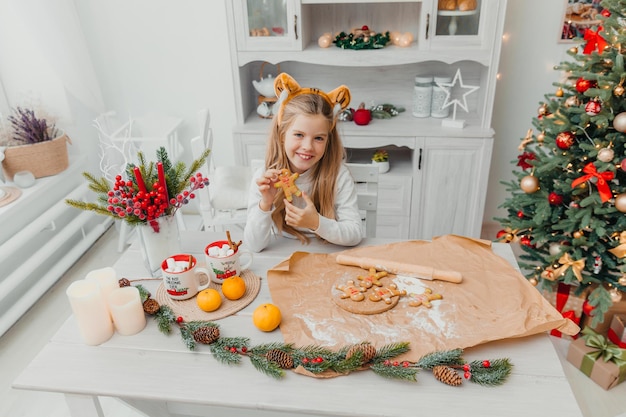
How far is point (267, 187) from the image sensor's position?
1.48m

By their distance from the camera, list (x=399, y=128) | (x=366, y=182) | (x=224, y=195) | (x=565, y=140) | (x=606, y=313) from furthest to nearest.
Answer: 1. (x=399, y=128)
2. (x=224, y=195)
3. (x=606, y=313)
4. (x=565, y=140)
5. (x=366, y=182)

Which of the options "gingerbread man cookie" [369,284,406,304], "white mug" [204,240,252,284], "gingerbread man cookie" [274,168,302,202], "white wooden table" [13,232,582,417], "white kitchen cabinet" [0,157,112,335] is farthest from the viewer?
"white kitchen cabinet" [0,157,112,335]

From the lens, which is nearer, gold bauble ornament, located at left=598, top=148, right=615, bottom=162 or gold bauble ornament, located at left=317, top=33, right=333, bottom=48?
gold bauble ornament, located at left=598, top=148, right=615, bottom=162

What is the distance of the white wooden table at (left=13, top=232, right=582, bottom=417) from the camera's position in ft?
3.23

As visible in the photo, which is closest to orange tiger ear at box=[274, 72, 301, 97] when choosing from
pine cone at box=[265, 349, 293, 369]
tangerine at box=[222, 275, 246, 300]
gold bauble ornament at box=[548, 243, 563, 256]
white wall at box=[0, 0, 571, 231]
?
tangerine at box=[222, 275, 246, 300]

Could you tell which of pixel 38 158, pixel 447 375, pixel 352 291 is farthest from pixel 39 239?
pixel 447 375

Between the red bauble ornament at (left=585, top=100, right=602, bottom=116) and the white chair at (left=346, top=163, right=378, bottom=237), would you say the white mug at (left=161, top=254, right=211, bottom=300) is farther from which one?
the red bauble ornament at (left=585, top=100, right=602, bottom=116)

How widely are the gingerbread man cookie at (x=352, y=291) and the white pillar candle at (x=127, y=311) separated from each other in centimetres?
49

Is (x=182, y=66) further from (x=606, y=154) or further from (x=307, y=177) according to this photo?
(x=606, y=154)

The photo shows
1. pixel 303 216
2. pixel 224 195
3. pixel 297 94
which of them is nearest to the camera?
pixel 303 216

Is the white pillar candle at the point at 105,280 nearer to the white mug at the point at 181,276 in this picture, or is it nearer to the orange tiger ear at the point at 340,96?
the white mug at the point at 181,276

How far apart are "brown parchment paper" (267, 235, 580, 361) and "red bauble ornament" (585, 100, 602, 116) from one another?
29.3 inches

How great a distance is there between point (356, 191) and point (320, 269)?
0.41 m

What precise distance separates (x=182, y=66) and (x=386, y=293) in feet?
7.27
